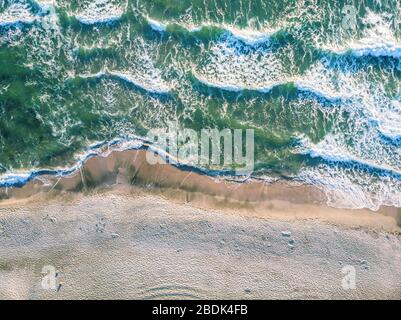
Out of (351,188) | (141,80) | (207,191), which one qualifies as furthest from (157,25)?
(351,188)

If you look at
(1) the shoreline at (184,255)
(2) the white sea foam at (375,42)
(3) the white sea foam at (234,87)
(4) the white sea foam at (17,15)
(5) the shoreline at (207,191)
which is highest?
(4) the white sea foam at (17,15)

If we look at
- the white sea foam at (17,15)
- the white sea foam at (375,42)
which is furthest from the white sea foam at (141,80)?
the white sea foam at (375,42)

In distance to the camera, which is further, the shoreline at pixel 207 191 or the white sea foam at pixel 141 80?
the white sea foam at pixel 141 80

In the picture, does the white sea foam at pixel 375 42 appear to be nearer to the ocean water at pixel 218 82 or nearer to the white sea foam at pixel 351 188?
the ocean water at pixel 218 82

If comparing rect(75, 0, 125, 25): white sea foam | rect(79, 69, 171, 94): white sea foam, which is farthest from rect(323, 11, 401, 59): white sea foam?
rect(75, 0, 125, 25): white sea foam

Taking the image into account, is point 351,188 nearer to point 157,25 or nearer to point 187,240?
point 187,240

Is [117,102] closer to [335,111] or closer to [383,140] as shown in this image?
[335,111]

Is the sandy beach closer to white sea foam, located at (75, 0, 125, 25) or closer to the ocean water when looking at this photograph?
the ocean water
